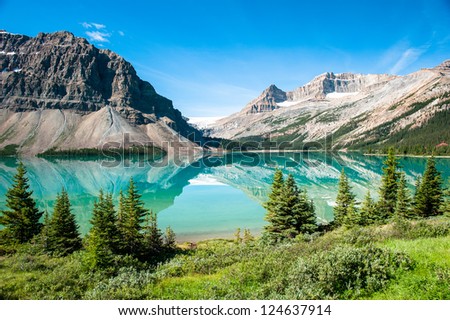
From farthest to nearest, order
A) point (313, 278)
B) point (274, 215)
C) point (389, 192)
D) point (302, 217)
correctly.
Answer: point (389, 192) < point (274, 215) < point (302, 217) < point (313, 278)

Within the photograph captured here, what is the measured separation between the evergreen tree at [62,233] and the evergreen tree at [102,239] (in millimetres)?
5158

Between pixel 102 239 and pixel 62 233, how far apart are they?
9462 millimetres

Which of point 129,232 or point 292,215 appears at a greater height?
point 292,215

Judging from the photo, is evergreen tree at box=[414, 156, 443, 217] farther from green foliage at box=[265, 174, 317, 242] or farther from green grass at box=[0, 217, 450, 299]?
green grass at box=[0, 217, 450, 299]

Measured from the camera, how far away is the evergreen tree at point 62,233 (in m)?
25.4

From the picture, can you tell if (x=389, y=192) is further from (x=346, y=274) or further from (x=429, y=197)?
(x=346, y=274)

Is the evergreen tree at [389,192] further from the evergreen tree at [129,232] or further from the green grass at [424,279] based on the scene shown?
the evergreen tree at [129,232]

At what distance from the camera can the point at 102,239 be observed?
19.7 m

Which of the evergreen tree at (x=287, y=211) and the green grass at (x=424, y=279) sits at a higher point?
the green grass at (x=424, y=279)

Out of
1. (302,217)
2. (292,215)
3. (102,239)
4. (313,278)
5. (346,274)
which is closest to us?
(346,274)

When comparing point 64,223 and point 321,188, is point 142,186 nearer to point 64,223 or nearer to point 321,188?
point 321,188

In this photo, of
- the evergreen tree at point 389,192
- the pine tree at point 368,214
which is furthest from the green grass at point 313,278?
the evergreen tree at point 389,192

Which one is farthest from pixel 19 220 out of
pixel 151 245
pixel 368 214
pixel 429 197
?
pixel 429 197
